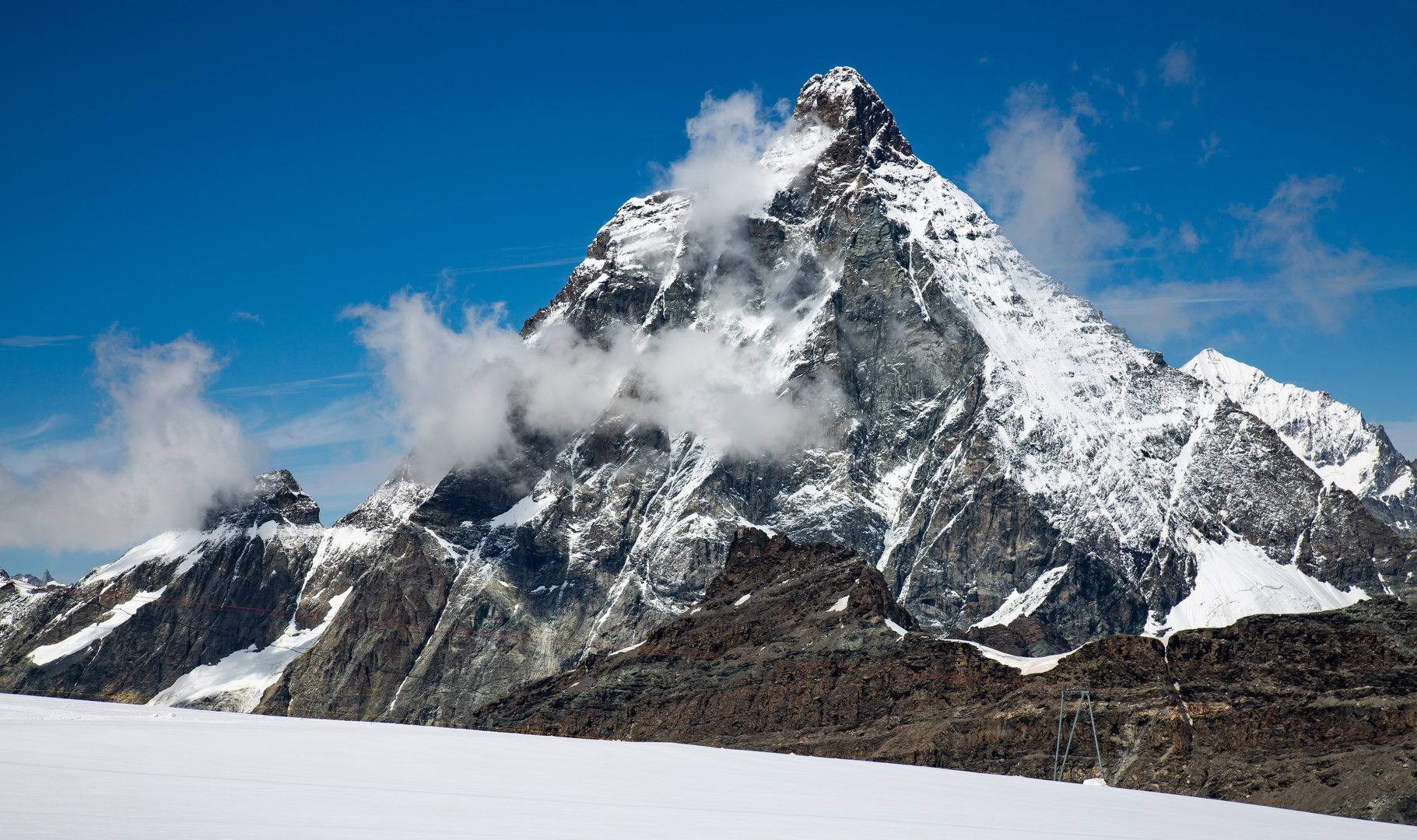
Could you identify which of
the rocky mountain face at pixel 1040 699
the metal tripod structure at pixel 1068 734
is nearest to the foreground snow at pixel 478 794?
the metal tripod structure at pixel 1068 734

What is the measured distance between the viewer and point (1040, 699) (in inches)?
5020

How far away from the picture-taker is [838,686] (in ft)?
505

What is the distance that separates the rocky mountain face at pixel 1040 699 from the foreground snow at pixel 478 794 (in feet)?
191

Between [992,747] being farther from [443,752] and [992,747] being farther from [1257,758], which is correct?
[443,752]

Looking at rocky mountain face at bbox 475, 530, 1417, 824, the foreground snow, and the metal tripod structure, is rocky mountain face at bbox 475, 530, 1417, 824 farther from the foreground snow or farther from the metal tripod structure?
the foreground snow

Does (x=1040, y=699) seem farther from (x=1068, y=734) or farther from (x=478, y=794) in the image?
(x=478, y=794)

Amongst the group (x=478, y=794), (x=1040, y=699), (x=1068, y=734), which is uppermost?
(x=1040, y=699)

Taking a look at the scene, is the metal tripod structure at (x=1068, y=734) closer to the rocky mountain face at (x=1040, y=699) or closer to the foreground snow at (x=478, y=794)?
the rocky mountain face at (x=1040, y=699)

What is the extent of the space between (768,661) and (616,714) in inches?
940

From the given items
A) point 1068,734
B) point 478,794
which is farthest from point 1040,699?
point 478,794

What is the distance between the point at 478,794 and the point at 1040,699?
107 meters

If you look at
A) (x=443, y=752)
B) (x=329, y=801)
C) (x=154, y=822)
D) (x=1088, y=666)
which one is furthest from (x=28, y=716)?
(x=1088, y=666)

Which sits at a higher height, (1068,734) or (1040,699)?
(1040,699)

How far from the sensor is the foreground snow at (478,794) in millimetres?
25406
